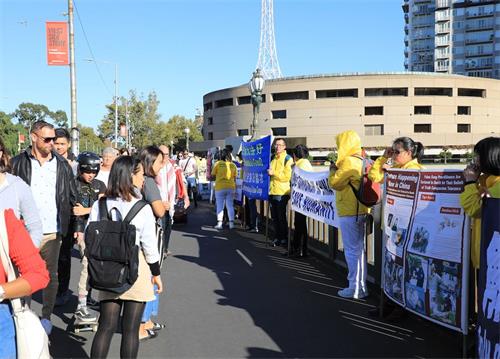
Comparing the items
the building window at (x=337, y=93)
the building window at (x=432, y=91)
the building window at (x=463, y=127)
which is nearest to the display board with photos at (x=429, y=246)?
the building window at (x=337, y=93)

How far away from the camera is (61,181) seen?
486 centimetres

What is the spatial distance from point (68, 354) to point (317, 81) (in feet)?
257

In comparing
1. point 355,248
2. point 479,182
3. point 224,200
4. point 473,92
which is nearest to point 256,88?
point 224,200

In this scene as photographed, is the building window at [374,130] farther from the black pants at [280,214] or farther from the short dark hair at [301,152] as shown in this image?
the short dark hair at [301,152]

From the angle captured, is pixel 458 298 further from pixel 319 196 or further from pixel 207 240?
pixel 207 240

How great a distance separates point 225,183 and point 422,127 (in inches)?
2849

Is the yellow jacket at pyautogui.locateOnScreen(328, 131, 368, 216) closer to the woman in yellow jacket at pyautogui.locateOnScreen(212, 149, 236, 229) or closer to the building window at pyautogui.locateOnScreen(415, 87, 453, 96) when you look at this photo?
the woman in yellow jacket at pyautogui.locateOnScreen(212, 149, 236, 229)

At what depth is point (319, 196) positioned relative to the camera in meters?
7.58

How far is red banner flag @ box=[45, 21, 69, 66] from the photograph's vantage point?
1891cm

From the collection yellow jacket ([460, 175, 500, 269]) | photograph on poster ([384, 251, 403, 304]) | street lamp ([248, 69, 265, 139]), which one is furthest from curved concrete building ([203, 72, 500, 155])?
yellow jacket ([460, 175, 500, 269])

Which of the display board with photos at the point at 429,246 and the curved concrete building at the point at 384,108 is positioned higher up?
the curved concrete building at the point at 384,108

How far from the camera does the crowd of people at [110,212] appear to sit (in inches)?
108

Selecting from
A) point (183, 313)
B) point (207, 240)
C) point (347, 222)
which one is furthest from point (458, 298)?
point (207, 240)

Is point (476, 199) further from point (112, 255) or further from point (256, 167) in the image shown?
point (256, 167)
